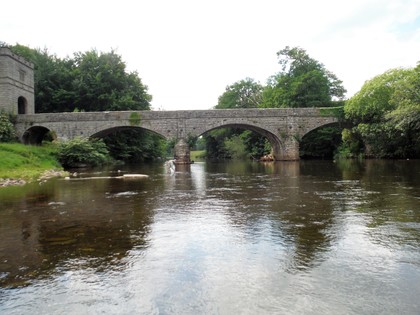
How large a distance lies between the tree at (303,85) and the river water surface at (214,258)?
37172 millimetres

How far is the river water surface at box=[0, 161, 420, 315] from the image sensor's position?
3730 millimetres

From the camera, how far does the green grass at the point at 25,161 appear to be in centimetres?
1875

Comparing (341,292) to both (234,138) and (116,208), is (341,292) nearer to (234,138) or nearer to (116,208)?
(116,208)

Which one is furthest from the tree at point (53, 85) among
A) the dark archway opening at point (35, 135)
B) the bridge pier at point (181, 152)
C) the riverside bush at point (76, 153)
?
the bridge pier at point (181, 152)

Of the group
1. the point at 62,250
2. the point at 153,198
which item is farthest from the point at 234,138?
the point at 62,250

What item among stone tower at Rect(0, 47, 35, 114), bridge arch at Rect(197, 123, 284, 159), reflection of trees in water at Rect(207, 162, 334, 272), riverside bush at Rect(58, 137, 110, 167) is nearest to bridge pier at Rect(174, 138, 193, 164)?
bridge arch at Rect(197, 123, 284, 159)

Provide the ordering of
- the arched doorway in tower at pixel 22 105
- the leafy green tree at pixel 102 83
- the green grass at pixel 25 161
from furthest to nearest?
1. the leafy green tree at pixel 102 83
2. the arched doorway in tower at pixel 22 105
3. the green grass at pixel 25 161

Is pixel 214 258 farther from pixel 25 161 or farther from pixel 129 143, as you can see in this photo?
pixel 129 143

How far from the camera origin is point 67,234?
655cm

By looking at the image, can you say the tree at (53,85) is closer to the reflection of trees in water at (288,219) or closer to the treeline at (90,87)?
the treeline at (90,87)

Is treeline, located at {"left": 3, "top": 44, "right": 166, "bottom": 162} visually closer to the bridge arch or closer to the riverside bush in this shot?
the riverside bush

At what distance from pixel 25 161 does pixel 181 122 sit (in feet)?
49.6

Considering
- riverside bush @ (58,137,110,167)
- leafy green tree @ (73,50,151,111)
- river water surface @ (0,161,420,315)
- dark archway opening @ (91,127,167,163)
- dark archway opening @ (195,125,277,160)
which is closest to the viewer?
river water surface @ (0,161,420,315)

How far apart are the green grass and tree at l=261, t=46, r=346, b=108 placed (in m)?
30.2
